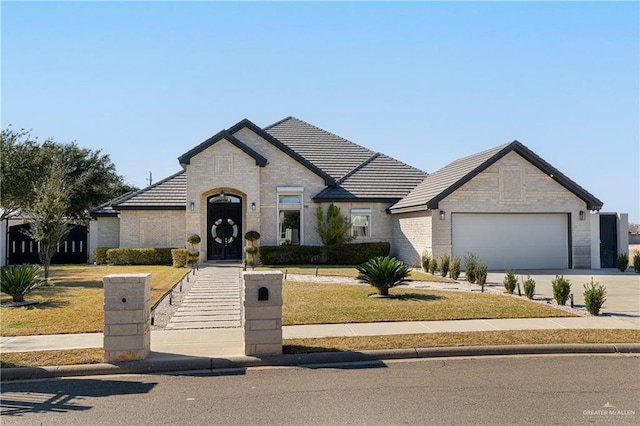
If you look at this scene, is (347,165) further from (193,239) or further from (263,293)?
(263,293)

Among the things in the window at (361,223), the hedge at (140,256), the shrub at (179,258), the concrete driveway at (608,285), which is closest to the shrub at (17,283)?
the shrub at (179,258)

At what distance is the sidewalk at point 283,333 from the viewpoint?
8.79 metres

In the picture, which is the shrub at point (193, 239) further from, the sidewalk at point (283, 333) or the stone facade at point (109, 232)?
the sidewalk at point (283, 333)

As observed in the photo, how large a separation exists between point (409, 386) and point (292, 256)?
17.8 meters

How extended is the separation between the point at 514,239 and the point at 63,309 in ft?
59.7

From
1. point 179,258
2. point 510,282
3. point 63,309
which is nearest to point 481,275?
point 510,282

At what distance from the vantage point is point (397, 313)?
37.9 feet

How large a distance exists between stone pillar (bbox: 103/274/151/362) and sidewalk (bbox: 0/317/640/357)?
0.68 metres

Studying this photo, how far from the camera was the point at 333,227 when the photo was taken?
25062 millimetres

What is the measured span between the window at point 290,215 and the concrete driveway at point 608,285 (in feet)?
31.9

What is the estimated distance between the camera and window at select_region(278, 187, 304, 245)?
85.2ft

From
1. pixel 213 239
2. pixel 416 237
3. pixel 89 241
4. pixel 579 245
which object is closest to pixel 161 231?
pixel 213 239

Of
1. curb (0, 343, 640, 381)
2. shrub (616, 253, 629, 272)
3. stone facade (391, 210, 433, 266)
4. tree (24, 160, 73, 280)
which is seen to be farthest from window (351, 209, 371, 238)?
curb (0, 343, 640, 381)

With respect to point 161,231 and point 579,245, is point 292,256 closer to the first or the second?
point 161,231
